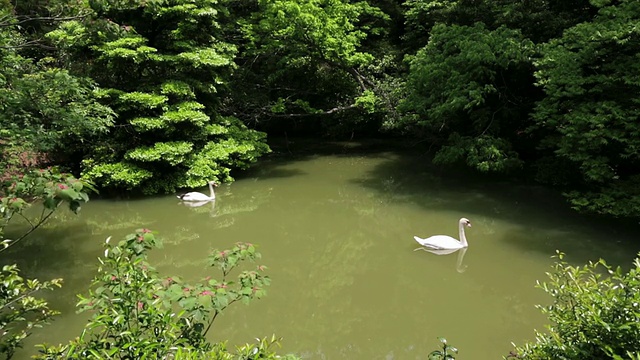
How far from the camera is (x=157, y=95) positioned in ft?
29.0

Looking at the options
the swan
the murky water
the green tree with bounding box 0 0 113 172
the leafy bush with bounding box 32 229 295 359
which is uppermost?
the green tree with bounding box 0 0 113 172

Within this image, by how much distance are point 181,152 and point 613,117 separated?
744cm

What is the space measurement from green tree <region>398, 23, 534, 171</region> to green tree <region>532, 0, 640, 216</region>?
3.55 feet

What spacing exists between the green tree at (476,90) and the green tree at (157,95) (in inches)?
166

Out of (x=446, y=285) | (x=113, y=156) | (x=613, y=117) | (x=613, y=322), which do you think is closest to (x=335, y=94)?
(x=113, y=156)

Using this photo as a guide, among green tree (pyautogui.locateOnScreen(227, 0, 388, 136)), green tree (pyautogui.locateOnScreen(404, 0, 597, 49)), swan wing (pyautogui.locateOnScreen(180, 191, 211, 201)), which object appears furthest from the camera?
green tree (pyautogui.locateOnScreen(227, 0, 388, 136))

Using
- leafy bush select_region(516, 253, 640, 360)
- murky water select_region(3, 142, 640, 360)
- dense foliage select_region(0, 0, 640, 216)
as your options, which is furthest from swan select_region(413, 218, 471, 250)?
leafy bush select_region(516, 253, 640, 360)

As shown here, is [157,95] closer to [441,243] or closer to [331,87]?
[331,87]

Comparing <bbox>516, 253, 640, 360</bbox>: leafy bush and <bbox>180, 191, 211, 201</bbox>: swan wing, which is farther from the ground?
<bbox>516, 253, 640, 360</bbox>: leafy bush

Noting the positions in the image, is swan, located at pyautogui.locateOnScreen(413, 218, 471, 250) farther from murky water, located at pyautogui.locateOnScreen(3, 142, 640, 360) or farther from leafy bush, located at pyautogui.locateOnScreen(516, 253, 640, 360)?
leafy bush, located at pyautogui.locateOnScreen(516, 253, 640, 360)

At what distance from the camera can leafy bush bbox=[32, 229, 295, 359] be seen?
1787 millimetres

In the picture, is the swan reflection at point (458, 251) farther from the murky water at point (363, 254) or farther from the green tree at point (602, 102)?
the green tree at point (602, 102)

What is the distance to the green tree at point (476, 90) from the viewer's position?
8.27m

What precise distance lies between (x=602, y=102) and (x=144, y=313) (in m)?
7.14
